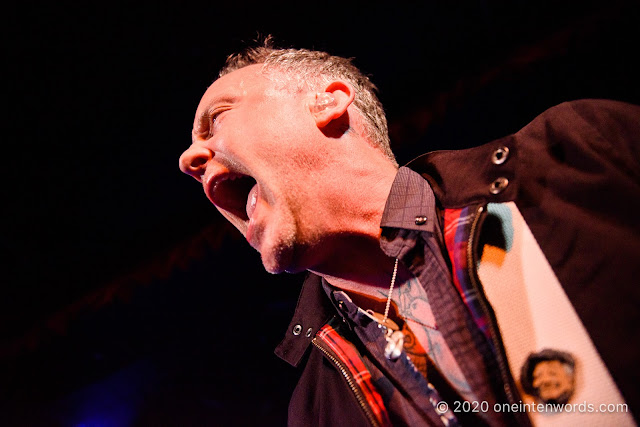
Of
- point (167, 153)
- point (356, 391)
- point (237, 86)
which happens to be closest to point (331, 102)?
point (237, 86)

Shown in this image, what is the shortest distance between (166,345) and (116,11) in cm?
263

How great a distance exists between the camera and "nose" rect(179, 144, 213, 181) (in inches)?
56.6

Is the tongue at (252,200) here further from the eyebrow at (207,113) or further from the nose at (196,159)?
the eyebrow at (207,113)

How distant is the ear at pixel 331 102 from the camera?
1.36 metres

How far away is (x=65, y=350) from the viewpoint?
3385mm

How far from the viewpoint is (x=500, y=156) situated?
900 millimetres

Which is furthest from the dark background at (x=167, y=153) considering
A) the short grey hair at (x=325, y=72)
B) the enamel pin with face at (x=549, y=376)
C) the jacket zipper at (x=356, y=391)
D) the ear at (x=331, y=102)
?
the enamel pin with face at (x=549, y=376)

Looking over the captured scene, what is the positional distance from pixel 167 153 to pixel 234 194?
1847 millimetres

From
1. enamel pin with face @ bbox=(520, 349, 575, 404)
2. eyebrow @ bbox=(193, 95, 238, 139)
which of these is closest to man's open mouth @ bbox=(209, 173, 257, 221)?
eyebrow @ bbox=(193, 95, 238, 139)

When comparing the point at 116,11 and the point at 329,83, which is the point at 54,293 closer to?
the point at 116,11

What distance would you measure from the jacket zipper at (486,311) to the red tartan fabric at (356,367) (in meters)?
0.44

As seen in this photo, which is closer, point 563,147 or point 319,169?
point 563,147

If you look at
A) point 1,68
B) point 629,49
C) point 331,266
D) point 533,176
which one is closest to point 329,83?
point 331,266

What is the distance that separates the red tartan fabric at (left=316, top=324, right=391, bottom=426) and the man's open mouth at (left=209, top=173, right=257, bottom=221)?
2.12 ft
